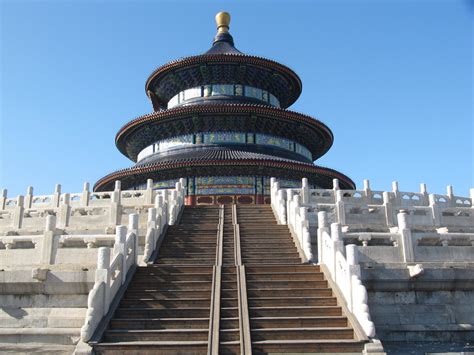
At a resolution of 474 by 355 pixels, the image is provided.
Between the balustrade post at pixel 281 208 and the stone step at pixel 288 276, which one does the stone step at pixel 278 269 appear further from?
the balustrade post at pixel 281 208

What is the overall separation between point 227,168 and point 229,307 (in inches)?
735

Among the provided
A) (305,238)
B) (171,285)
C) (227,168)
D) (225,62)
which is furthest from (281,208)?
(225,62)

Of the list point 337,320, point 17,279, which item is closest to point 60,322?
point 17,279

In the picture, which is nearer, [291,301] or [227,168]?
[291,301]

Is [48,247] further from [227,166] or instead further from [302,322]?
[227,166]

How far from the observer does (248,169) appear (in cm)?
2914

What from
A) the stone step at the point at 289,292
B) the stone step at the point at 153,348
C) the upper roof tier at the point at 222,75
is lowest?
the stone step at the point at 153,348

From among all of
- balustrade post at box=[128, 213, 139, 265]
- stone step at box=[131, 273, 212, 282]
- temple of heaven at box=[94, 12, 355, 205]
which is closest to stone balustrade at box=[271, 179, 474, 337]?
stone step at box=[131, 273, 212, 282]

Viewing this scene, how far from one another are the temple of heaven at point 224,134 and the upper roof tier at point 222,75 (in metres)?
0.07

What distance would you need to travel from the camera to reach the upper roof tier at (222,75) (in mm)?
34750

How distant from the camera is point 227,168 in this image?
95.3ft

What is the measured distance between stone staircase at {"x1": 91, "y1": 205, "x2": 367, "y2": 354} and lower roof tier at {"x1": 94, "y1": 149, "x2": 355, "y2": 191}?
536 inches

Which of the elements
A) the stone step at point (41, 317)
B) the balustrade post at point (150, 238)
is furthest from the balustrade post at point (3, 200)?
the stone step at point (41, 317)

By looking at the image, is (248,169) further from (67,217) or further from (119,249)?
(119,249)
